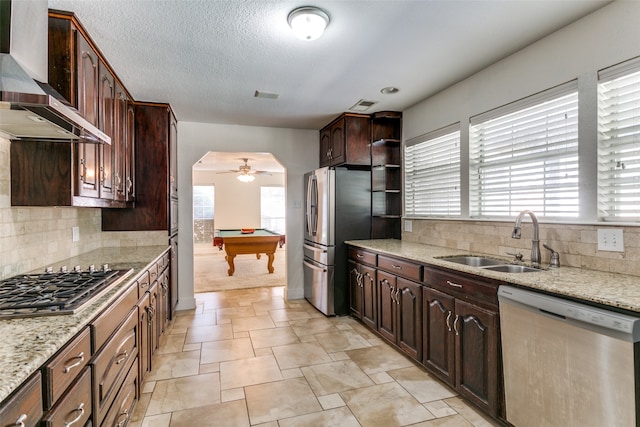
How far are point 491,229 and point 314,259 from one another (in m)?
2.19

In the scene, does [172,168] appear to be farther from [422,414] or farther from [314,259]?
[422,414]

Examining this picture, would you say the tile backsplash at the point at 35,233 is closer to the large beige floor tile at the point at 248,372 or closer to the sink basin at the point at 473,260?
the large beige floor tile at the point at 248,372

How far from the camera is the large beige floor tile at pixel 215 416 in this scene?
6.61 ft

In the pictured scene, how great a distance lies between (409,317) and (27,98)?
2.70 meters

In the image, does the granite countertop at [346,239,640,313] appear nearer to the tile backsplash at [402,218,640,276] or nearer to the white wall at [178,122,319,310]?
the tile backsplash at [402,218,640,276]

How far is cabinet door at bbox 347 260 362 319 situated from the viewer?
12.1 ft

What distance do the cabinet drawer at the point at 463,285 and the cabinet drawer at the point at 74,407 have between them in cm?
203

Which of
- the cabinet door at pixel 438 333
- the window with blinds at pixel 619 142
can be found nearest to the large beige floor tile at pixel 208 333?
the cabinet door at pixel 438 333

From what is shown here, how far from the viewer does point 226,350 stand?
3.05 metres

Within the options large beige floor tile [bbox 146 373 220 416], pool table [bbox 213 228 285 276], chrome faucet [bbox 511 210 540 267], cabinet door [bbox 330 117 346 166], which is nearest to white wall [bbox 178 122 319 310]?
cabinet door [bbox 330 117 346 166]

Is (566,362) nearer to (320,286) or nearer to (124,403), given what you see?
(124,403)

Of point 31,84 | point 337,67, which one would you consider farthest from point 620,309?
point 31,84

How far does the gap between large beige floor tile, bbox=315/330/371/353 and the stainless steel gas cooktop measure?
1878 millimetres

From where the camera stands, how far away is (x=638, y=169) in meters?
1.82
